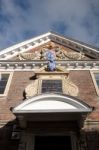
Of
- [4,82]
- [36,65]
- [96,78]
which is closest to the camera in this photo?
[4,82]

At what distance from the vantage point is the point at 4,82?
44.7ft

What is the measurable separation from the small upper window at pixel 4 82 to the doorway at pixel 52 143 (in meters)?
3.66

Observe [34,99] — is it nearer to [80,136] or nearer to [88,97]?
[80,136]

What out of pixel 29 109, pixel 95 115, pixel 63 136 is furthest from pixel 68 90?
pixel 29 109

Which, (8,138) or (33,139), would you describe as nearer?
(33,139)

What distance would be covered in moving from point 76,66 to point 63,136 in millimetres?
5493

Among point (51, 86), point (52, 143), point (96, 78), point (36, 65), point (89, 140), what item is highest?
point (36, 65)

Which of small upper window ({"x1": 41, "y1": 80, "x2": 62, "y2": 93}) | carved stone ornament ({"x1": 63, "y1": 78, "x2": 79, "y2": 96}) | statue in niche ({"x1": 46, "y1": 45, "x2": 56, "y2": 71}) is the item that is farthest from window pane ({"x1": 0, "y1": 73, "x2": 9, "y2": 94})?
carved stone ornament ({"x1": 63, "y1": 78, "x2": 79, "y2": 96})

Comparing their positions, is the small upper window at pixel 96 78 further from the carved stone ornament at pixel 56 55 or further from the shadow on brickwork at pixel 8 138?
the shadow on brickwork at pixel 8 138

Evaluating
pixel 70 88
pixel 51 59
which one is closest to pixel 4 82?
pixel 51 59

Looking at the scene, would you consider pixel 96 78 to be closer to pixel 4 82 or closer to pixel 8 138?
pixel 4 82

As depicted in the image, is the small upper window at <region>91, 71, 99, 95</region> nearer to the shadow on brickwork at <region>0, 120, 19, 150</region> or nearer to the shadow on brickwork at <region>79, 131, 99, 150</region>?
the shadow on brickwork at <region>79, 131, 99, 150</region>

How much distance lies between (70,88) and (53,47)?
202 inches

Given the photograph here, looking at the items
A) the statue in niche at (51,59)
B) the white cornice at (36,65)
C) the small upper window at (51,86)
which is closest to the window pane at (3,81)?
the white cornice at (36,65)
